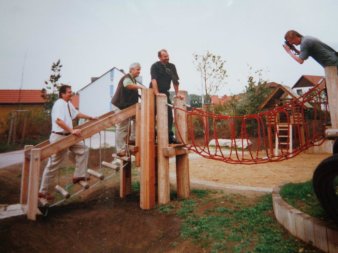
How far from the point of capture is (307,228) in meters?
2.63

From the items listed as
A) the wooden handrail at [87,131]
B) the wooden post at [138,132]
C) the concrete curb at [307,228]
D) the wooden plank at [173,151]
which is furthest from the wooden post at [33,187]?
the concrete curb at [307,228]

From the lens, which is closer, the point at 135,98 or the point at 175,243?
the point at 175,243

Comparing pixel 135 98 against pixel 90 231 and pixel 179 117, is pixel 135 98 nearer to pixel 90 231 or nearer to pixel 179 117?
pixel 179 117

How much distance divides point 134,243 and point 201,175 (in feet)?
13.0

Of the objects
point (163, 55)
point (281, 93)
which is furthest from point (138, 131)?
point (281, 93)

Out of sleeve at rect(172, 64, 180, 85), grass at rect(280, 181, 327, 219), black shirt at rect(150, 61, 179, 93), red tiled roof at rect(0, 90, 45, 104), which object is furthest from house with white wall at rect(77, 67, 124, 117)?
grass at rect(280, 181, 327, 219)

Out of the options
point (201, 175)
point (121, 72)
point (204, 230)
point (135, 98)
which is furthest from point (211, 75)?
point (204, 230)

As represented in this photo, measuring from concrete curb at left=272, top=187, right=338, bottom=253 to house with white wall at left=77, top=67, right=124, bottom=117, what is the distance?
27.1 meters

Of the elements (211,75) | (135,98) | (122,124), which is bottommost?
(122,124)

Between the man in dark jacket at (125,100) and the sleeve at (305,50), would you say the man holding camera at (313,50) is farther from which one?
the man in dark jacket at (125,100)

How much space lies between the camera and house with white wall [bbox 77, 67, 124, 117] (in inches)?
1153

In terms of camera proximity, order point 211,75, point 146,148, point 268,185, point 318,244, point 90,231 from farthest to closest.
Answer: point 211,75 < point 268,185 < point 146,148 < point 90,231 < point 318,244

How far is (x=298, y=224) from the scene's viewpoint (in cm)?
275

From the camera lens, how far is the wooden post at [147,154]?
3980mm
